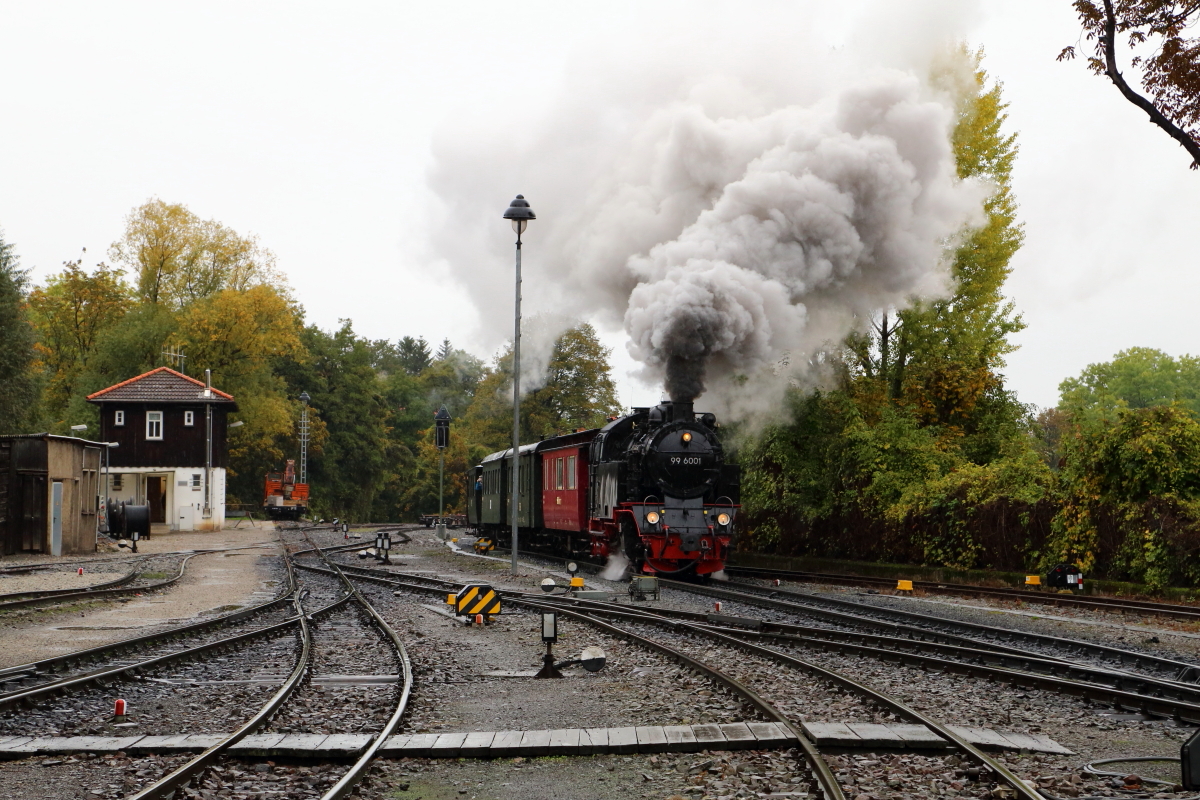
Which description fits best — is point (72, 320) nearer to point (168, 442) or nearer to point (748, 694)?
point (168, 442)

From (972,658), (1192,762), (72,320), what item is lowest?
(972,658)

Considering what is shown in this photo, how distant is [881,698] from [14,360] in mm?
43792

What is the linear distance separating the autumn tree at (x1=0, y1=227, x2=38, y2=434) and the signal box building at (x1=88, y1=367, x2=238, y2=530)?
250cm

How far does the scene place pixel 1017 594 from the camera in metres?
17.7

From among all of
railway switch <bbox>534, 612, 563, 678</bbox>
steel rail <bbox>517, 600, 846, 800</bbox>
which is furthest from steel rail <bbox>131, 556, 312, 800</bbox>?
A: steel rail <bbox>517, 600, 846, 800</bbox>

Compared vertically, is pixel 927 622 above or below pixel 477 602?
below

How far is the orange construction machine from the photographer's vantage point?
198ft

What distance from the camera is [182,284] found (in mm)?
56781

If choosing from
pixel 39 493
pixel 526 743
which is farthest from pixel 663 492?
pixel 39 493

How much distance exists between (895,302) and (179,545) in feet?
79.2

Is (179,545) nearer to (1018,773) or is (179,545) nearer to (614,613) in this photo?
(614,613)

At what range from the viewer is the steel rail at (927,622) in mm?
10234

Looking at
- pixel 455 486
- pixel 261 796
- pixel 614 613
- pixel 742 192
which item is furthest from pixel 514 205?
pixel 455 486

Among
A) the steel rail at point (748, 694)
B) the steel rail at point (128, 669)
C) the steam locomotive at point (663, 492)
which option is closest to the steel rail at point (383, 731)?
the steel rail at point (128, 669)
